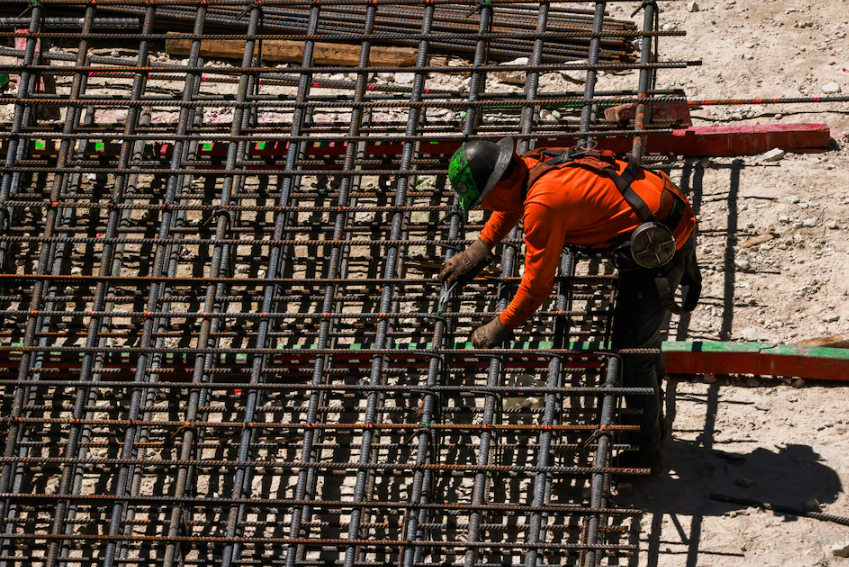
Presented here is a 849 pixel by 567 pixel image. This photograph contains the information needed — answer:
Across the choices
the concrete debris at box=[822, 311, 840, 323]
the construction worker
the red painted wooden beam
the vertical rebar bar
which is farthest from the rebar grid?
the concrete debris at box=[822, 311, 840, 323]

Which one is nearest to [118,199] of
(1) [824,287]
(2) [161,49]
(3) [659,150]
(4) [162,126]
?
(4) [162,126]

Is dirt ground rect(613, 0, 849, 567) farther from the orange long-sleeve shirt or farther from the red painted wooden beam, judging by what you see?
the orange long-sleeve shirt

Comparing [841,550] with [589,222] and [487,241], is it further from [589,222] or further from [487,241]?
[487,241]

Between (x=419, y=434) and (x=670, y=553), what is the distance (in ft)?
5.62

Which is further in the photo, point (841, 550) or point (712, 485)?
point (712, 485)

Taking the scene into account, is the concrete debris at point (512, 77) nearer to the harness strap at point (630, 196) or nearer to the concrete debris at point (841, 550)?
the harness strap at point (630, 196)

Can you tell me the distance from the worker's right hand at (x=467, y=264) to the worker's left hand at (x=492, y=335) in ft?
1.67

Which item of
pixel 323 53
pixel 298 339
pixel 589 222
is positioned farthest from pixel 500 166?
pixel 323 53

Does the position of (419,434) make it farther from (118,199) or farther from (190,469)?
(118,199)

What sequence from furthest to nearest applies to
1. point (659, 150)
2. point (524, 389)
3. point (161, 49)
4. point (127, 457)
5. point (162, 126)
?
point (161, 49) → point (162, 126) → point (659, 150) → point (127, 457) → point (524, 389)

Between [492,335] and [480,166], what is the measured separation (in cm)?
96

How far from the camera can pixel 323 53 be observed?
8.45 meters

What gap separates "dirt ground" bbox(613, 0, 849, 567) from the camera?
5.96 m

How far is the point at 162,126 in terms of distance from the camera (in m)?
7.96
